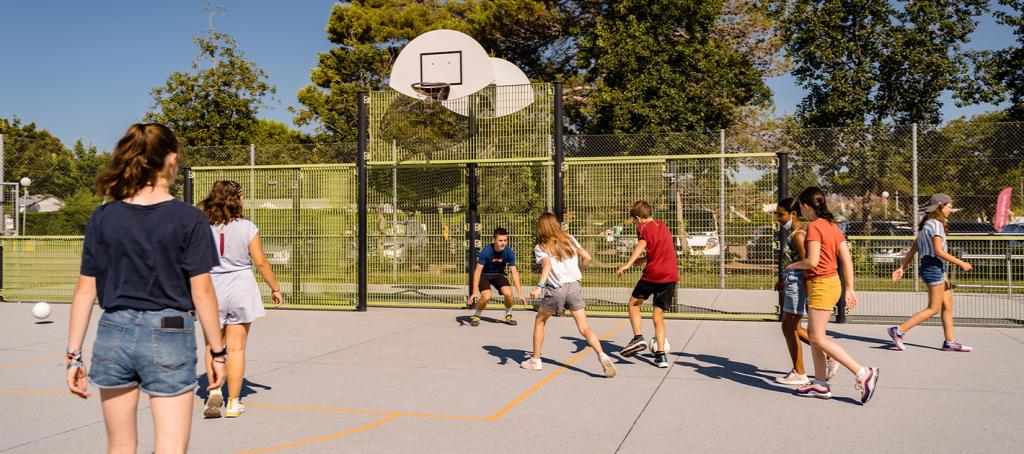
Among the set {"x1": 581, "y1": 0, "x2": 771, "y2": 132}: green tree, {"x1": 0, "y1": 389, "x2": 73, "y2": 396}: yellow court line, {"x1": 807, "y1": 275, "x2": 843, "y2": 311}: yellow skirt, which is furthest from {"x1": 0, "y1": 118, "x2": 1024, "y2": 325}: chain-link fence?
{"x1": 581, "y1": 0, "x2": 771, "y2": 132}: green tree

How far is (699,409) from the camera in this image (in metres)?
6.19

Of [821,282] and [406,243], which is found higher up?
[406,243]

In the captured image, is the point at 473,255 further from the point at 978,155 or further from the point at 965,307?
the point at 978,155

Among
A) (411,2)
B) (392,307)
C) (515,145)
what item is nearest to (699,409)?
(515,145)

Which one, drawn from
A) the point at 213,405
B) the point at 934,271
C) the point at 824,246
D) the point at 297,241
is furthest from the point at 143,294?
the point at 297,241

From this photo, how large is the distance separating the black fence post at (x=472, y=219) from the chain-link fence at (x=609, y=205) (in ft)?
0.11

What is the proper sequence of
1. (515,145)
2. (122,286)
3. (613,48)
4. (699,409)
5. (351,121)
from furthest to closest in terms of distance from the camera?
(351,121) < (613,48) < (515,145) < (699,409) < (122,286)

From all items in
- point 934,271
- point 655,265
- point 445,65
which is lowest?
point 934,271

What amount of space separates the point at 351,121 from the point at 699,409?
25710 millimetres

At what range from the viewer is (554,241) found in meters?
7.70

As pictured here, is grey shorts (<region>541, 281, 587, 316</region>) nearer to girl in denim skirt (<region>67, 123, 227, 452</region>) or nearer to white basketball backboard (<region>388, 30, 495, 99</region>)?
girl in denim skirt (<region>67, 123, 227, 452</region>)

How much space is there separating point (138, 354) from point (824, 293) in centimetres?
520

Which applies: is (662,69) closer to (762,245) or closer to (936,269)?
(762,245)

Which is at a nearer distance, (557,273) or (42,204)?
(557,273)
